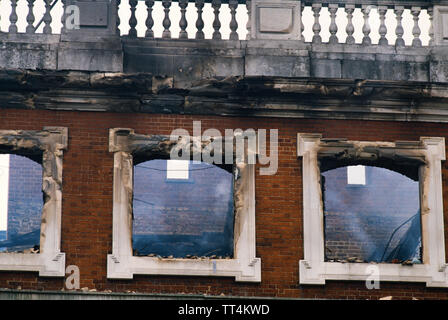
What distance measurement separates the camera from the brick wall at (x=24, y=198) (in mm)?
25547

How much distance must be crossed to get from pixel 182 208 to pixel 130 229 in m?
8.59

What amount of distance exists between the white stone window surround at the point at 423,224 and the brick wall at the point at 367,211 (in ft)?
24.9

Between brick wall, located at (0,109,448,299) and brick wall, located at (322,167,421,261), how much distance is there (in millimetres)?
7858

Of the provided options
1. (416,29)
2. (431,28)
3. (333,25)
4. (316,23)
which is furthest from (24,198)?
(431,28)

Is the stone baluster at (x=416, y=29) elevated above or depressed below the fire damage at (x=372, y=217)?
above

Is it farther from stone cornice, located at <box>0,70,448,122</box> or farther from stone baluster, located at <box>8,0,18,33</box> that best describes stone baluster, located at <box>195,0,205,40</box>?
stone baluster, located at <box>8,0,18,33</box>

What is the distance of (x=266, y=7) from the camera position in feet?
59.4

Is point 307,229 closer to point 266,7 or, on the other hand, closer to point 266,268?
point 266,268

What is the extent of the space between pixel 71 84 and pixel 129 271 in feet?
10.3

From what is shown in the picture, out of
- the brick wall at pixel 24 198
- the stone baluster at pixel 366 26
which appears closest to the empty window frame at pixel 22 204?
the brick wall at pixel 24 198

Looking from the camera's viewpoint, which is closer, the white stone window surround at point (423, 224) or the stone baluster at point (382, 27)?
the white stone window surround at point (423, 224)

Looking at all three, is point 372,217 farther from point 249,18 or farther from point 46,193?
point 46,193

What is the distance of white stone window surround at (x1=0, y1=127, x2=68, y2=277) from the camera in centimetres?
1689

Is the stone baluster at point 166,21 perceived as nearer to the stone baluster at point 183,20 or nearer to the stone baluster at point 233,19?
the stone baluster at point 183,20
